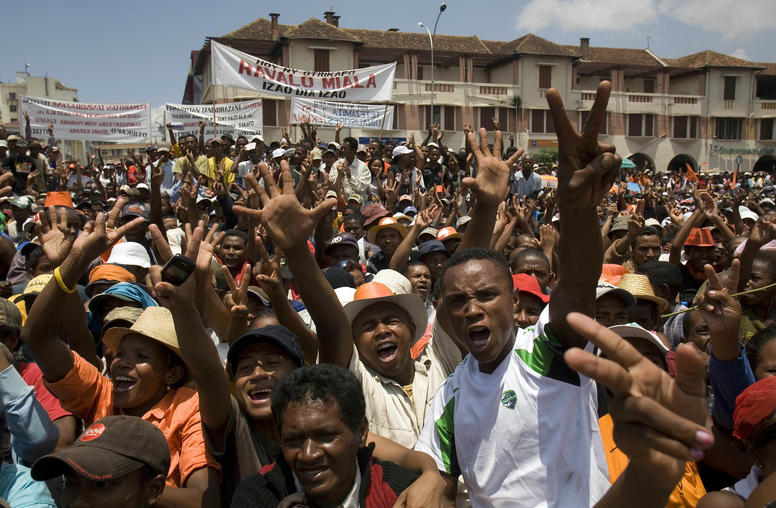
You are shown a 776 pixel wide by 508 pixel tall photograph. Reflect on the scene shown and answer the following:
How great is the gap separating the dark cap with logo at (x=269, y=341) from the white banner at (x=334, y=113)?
10.9 metres

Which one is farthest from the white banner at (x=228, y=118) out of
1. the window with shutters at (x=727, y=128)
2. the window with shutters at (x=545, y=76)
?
the window with shutters at (x=727, y=128)

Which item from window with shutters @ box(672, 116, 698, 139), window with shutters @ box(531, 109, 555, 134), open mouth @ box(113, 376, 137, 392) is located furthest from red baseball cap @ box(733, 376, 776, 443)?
window with shutters @ box(672, 116, 698, 139)

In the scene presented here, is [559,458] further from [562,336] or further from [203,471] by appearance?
[203,471]

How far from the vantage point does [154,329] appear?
2.83 meters

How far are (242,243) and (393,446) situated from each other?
135 inches

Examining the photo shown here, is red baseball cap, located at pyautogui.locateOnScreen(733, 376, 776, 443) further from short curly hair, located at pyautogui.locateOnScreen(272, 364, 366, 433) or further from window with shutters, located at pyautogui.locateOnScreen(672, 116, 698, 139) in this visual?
window with shutters, located at pyautogui.locateOnScreen(672, 116, 698, 139)

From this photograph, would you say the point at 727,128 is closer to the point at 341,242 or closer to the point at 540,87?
the point at 540,87

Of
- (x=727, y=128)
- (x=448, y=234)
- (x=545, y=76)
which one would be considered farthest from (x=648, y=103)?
(x=448, y=234)

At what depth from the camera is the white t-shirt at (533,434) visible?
204 cm

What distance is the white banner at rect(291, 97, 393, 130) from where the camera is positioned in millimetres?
13570

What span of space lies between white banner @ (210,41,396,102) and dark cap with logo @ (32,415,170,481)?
11.1 metres

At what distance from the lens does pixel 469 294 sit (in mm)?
2281

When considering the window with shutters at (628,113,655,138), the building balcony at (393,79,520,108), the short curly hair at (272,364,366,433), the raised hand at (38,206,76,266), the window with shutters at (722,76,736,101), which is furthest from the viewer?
the window with shutters at (722,76,736,101)

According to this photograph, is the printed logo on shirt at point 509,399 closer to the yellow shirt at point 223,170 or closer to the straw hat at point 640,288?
the straw hat at point 640,288
